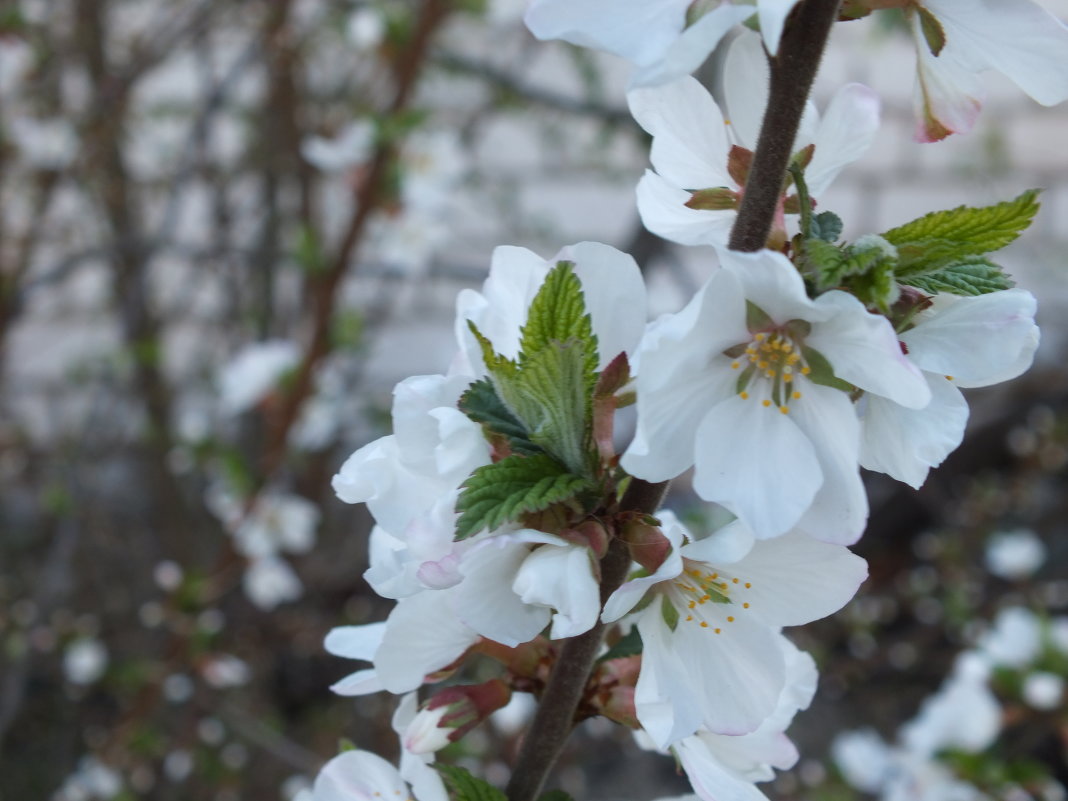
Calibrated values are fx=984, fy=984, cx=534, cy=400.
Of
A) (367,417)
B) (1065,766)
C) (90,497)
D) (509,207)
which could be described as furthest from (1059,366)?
(90,497)

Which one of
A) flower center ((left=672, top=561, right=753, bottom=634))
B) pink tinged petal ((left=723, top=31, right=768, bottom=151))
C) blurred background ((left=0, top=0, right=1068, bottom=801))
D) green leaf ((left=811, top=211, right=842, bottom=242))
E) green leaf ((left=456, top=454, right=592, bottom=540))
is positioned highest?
pink tinged petal ((left=723, top=31, right=768, bottom=151))

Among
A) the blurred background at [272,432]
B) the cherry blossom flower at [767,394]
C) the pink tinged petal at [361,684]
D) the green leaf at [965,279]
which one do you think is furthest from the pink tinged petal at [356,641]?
the blurred background at [272,432]

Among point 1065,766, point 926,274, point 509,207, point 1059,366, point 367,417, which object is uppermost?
point 926,274

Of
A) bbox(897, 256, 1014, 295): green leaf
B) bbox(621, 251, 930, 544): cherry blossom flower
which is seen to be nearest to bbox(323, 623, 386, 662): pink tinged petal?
bbox(621, 251, 930, 544): cherry blossom flower

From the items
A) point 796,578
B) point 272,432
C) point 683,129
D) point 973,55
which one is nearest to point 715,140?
point 683,129

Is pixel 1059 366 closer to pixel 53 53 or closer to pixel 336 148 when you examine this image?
pixel 336 148

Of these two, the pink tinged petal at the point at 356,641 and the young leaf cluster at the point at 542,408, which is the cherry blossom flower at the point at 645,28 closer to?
the young leaf cluster at the point at 542,408

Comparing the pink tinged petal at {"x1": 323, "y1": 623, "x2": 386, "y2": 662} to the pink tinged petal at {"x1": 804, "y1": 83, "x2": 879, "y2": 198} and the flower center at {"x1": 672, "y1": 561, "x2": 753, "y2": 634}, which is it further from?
the pink tinged petal at {"x1": 804, "y1": 83, "x2": 879, "y2": 198}

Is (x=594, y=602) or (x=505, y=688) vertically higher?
(x=594, y=602)

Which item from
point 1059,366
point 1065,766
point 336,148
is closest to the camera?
point 336,148
